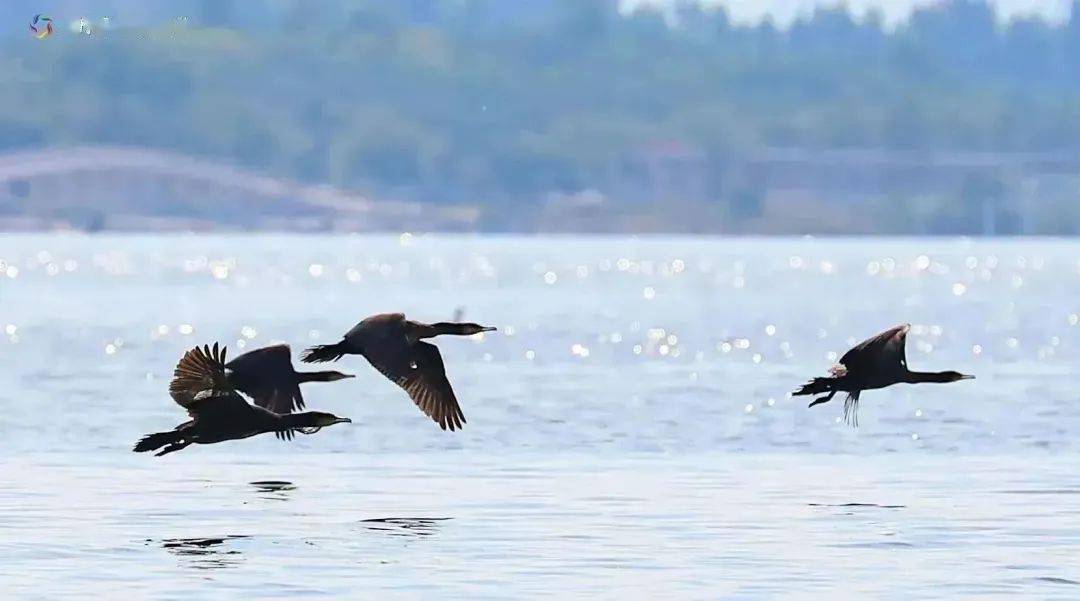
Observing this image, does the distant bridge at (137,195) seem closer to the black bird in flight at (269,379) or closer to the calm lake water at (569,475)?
the calm lake water at (569,475)

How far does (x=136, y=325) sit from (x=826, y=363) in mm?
17854

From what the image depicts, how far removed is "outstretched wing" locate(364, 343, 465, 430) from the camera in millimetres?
21922

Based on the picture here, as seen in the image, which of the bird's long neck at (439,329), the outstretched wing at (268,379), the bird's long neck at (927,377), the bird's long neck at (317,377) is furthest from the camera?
the outstretched wing at (268,379)

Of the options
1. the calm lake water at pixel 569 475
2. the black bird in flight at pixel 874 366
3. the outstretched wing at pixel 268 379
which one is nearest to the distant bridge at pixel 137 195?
the calm lake water at pixel 569 475

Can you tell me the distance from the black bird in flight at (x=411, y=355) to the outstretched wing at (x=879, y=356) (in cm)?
270

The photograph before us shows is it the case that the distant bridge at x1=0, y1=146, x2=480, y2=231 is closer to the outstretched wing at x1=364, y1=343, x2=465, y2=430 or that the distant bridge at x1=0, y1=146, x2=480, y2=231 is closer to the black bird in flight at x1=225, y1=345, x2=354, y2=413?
the black bird in flight at x1=225, y1=345, x2=354, y2=413

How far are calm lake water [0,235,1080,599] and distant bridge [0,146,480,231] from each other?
96.1 m

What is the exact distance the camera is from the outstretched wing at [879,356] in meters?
22.9

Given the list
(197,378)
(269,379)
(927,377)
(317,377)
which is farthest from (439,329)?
(927,377)

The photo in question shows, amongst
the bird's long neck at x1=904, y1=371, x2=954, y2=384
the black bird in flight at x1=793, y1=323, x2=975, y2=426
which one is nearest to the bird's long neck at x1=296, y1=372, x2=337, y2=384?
the black bird in flight at x1=793, y1=323, x2=975, y2=426

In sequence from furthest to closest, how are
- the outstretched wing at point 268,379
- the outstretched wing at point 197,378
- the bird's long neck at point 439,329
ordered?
the outstretched wing at point 268,379 < the bird's long neck at point 439,329 < the outstretched wing at point 197,378

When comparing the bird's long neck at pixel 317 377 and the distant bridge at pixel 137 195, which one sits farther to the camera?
the distant bridge at pixel 137 195

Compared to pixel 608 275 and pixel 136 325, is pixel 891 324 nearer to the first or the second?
pixel 136 325

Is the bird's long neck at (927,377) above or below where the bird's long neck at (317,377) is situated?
below
